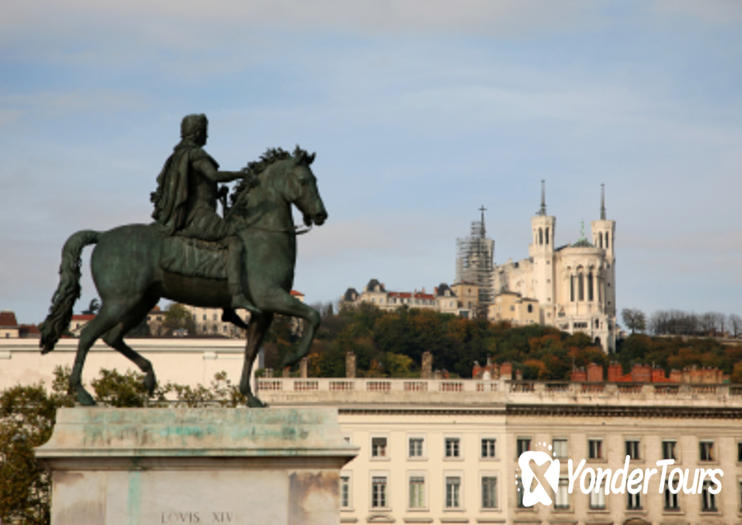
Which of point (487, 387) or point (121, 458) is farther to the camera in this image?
point (487, 387)

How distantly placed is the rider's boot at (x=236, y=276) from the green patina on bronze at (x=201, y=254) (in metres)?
0.01

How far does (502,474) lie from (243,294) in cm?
7092

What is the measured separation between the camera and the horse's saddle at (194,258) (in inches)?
845

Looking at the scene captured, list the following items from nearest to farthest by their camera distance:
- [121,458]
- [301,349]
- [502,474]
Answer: [121,458], [301,349], [502,474]

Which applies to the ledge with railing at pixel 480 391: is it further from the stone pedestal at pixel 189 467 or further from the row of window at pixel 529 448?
the stone pedestal at pixel 189 467

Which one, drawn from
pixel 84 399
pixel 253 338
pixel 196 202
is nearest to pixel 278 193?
pixel 196 202

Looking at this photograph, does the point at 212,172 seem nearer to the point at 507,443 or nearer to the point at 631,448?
the point at 507,443

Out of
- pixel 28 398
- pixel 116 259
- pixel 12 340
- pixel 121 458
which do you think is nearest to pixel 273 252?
pixel 116 259

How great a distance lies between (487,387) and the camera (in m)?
92.6

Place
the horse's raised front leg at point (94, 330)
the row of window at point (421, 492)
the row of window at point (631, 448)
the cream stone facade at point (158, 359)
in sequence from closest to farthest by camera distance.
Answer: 1. the horse's raised front leg at point (94, 330)
2. the row of window at point (421, 492)
3. the row of window at point (631, 448)
4. the cream stone facade at point (158, 359)

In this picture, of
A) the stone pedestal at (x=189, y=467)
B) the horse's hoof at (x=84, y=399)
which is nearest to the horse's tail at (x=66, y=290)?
the horse's hoof at (x=84, y=399)

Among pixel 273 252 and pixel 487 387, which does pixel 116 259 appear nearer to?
pixel 273 252

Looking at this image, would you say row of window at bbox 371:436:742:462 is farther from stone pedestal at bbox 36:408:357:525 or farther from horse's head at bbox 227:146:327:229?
stone pedestal at bbox 36:408:357:525

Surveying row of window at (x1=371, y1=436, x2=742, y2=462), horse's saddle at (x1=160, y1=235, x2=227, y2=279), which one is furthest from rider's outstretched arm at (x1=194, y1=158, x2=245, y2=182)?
row of window at (x1=371, y1=436, x2=742, y2=462)
